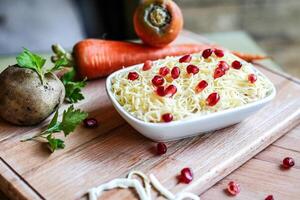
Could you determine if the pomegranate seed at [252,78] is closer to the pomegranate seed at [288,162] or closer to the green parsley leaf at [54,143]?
the pomegranate seed at [288,162]

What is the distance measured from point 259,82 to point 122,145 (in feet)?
1.82

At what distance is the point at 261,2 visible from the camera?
417cm

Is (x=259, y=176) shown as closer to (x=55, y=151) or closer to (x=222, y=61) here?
(x=222, y=61)

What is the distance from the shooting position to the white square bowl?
1.52 meters

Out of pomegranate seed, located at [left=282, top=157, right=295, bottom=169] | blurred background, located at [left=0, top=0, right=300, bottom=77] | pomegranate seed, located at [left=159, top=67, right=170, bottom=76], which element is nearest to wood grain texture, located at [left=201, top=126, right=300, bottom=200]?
pomegranate seed, located at [left=282, top=157, right=295, bottom=169]

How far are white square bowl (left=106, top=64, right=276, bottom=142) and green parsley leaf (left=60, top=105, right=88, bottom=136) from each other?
13 cm

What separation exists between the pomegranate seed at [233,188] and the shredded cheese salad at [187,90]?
0.82ft

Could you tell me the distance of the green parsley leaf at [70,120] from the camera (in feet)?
5.28

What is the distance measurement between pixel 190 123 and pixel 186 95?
11cm

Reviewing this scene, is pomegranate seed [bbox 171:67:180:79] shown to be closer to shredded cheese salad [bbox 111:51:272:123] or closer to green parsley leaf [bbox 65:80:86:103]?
shredded cheese salad [bbox 111:51:272:123]

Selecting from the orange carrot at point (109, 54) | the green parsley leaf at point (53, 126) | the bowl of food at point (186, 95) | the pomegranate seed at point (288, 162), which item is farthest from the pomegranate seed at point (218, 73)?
the green parsley leaf at point (53, 126)

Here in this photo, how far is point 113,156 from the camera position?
1.56 metres

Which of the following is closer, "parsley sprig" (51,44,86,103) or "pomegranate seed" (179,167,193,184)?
"pomegranate seed" (179,167,193,184)

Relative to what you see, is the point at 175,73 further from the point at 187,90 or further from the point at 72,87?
the point at 72,87
